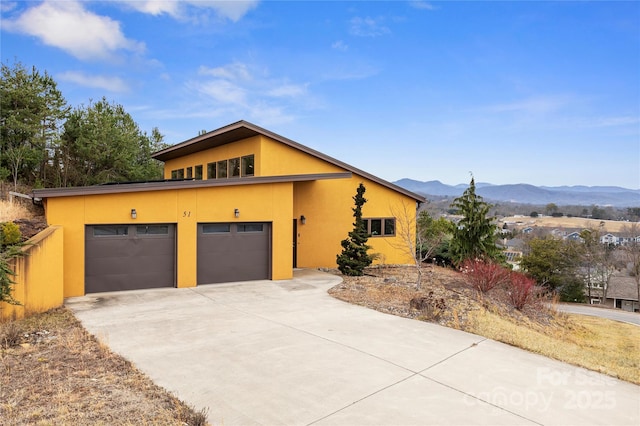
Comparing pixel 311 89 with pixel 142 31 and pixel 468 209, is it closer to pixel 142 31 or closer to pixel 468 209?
pixel 142 31

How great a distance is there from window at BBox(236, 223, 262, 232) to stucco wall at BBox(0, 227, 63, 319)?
545 centimetres

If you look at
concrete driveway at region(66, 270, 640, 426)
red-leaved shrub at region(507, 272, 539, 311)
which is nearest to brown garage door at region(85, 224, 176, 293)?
concrete driveway at region(66, 270, 640, 426)

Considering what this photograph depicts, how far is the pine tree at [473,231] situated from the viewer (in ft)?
70.6

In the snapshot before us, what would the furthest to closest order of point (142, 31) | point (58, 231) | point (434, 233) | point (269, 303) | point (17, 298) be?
1. point (434, 233)
2. point (142, 31)
3. point (269, 303)
4. point (58, 231)
5. point (17, 298)

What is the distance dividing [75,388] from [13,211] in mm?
11243

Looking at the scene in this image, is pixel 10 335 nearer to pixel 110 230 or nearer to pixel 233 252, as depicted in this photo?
pixel 110 230

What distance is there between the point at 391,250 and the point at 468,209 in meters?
5.61

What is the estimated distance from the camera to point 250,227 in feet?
46.1

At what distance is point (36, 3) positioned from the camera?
1535 cm

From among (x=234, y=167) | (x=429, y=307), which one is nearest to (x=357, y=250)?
(x=429, y=307)

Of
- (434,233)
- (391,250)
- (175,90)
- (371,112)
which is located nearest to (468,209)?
(434,233)

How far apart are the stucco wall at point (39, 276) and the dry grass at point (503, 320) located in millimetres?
7626

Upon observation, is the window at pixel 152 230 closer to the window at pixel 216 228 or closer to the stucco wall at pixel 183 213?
the stucco wall at pixel 183 213

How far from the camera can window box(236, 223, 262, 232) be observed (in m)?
13.9
